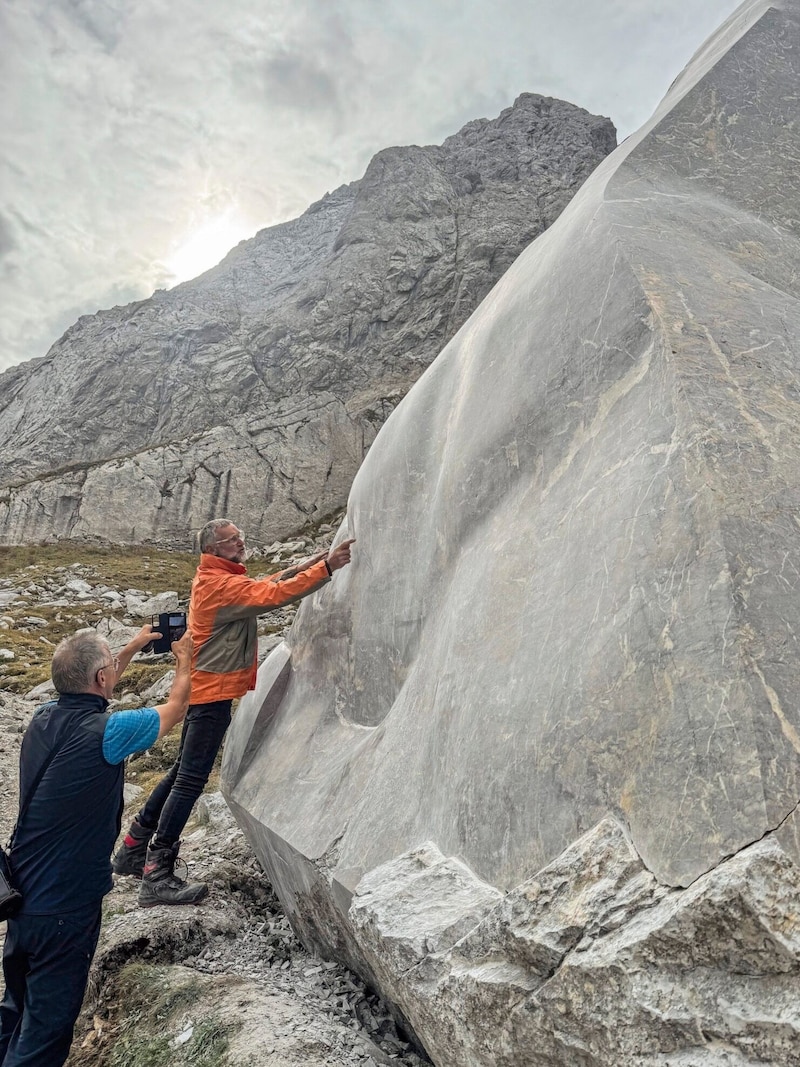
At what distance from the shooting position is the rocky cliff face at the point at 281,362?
54531 millimetres

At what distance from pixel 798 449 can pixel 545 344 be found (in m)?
1.87

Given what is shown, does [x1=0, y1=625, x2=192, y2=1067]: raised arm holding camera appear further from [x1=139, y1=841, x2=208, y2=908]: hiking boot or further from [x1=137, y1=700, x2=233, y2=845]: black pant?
[x1=139, y1=841, x2=208, y2=908]: hiking boot

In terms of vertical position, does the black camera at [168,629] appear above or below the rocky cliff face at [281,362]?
below

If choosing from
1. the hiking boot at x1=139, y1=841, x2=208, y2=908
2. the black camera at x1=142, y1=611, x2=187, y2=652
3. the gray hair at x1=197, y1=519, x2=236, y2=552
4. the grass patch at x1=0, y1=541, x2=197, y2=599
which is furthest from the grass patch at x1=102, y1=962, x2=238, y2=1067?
the grass patch at x1=0, y1=541, x2=197, y2=599

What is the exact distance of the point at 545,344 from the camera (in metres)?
4.56

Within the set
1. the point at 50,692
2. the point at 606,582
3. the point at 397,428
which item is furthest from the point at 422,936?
the point at 50,692

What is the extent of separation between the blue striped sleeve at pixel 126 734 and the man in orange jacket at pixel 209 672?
1.57 m

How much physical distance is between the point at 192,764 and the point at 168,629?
126 cm

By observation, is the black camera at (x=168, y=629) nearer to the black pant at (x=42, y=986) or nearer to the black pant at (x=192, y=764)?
the black pant at (x=192, y=764)

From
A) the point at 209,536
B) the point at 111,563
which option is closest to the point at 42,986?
the point at 209,536

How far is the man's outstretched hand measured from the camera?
21.5 feet

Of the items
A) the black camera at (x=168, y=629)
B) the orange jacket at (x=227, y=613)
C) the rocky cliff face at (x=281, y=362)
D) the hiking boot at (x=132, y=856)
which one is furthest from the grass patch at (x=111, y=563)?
the black camera at (x=168, y=629)

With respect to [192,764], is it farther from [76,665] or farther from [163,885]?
[76,665]

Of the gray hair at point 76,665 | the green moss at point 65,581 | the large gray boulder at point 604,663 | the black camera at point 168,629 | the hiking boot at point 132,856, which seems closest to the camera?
the large gray boulder at point 604,663
